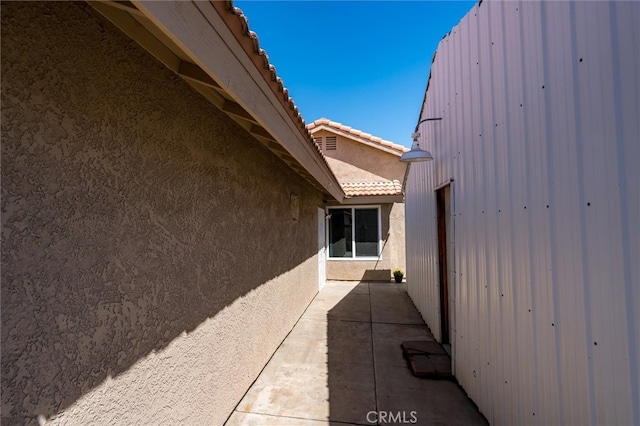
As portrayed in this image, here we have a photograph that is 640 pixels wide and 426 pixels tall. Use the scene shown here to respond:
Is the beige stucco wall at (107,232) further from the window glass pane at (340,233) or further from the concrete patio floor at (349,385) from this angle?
the window glass pane at (340,233)

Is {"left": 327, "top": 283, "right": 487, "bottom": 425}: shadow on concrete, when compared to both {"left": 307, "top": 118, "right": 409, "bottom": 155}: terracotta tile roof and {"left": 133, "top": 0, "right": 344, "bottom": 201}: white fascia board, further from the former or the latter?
{"left": 307, "top": 118, "right": 409, "bottom": 155}: terracotta tile roof

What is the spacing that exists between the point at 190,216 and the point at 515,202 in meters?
3.29

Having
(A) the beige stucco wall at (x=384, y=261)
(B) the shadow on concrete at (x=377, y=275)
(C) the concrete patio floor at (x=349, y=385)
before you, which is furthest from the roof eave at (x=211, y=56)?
(B) the shadow on concrete at (x=377, y=275)

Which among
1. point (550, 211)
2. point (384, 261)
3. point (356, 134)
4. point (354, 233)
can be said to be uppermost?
point (356, 134)

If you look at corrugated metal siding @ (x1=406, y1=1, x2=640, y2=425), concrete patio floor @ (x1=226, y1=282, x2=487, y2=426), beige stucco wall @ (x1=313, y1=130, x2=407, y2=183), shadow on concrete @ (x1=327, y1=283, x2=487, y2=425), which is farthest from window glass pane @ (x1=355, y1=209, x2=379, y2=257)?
corrugated metal siding @ (x1=406, y1=1, x2=640, y2=425)

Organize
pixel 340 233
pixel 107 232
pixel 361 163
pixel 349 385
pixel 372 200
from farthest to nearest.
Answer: pixel 361 163 < pixel 340 233 < pixel 372 200 < pixel 349 385 < pixel 107 232

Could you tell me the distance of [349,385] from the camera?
4.28 m

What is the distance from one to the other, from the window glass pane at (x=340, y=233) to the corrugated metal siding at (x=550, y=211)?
27.8ft

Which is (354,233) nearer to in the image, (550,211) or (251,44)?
(550,211)

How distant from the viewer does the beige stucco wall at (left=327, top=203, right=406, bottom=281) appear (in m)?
12.4

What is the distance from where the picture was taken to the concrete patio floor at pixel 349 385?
357 cm

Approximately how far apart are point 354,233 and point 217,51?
11234mm

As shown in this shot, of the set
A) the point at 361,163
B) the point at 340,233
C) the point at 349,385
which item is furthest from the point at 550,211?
the point at 361,163

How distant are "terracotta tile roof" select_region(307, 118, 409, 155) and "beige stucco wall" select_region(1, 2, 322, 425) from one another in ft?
38.6
